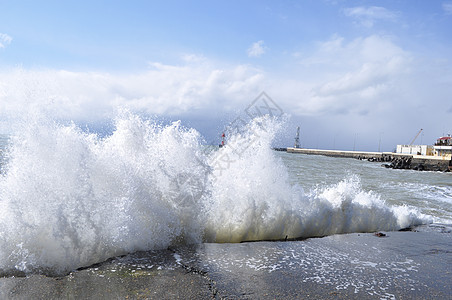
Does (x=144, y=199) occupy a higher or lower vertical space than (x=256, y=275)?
higher

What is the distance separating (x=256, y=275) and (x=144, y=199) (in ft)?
7.55

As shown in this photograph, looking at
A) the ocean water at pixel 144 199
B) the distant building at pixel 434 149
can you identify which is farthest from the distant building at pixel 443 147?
the ocean water at pixel 144 199

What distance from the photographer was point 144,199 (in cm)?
532

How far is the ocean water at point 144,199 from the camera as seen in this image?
4.23m

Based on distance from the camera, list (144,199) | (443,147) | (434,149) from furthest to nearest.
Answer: (434,149) < (443,147) < (144,199)

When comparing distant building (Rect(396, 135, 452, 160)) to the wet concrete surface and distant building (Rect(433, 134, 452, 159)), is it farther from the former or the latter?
the wet concrete surface

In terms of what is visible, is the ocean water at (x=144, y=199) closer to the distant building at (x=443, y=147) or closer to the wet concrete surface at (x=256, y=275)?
the wet concrete surface at (x=256, y=275)

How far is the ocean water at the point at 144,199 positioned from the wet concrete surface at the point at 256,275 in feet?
1.34

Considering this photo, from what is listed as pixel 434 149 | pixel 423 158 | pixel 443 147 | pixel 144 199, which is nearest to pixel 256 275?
pixel 144 199

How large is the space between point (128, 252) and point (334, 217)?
477cm

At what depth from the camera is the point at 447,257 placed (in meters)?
5.32

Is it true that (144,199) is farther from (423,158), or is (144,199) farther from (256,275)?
(423,158)

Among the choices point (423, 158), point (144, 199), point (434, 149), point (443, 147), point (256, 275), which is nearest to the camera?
point (256, 275)

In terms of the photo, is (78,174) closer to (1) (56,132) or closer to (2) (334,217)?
(1) (56,132)
